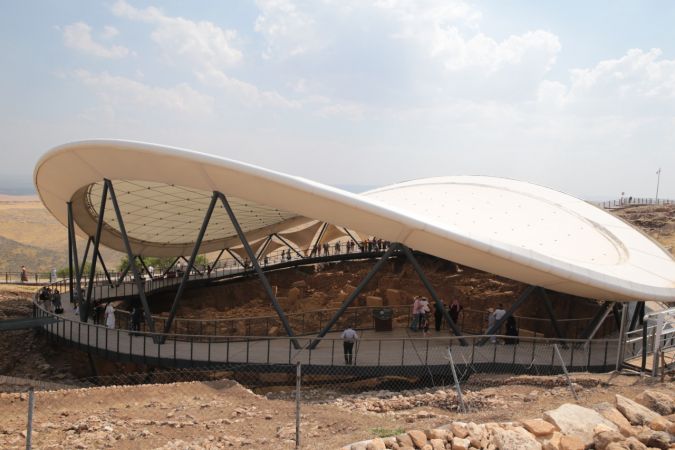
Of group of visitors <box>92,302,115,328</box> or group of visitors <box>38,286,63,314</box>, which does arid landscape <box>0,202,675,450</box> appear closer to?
group of visitors <box>92,302,115,328</box>

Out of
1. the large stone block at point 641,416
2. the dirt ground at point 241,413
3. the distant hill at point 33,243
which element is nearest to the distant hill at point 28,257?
the distant hill at point 33,243

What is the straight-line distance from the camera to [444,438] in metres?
5.77

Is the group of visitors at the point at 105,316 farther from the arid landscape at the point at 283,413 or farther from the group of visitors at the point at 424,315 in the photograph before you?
the group of visitors at the point at 424,315

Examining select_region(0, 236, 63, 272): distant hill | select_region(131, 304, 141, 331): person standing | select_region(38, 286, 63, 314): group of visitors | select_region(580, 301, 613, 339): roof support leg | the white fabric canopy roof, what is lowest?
select_region(0, 236, 63, 272): distant hill

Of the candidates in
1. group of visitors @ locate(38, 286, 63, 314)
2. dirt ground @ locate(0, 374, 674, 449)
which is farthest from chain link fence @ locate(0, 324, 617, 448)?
group of visitors @ locate(38, 286, 63, 314)

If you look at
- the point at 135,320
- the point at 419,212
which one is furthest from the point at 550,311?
the point at 135,320

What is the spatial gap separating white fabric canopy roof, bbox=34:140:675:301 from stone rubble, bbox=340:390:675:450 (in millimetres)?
4771

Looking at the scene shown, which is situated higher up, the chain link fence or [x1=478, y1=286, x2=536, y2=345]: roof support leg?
[x1=478, y1=286, x2=536, y2=345]: roof support leg

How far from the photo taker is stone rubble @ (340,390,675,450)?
560 centimetres

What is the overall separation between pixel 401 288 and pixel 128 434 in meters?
14.9

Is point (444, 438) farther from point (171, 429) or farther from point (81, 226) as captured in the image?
point (81, 226)

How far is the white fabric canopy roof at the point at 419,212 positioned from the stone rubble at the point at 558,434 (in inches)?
188

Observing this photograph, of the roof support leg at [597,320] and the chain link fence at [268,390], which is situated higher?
the roof support leg at [597,320]

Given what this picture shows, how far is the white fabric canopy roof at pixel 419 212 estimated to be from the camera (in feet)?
35.7
